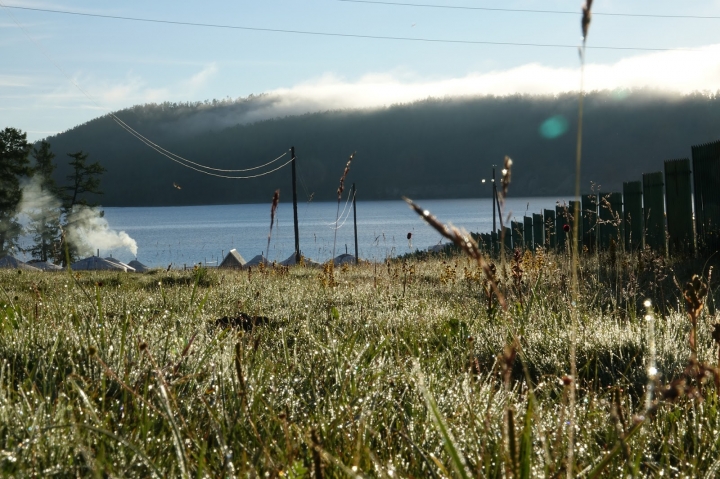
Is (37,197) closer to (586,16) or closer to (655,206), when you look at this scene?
(655,206)

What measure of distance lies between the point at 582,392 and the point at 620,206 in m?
8.65

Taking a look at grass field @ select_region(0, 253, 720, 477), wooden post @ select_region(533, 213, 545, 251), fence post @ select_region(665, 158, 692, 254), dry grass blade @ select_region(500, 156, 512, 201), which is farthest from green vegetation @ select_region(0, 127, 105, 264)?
dry grass blade @ select_region(500, 156, 512, 201)

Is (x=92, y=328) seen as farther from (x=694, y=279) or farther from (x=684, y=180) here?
(x=684, y=180)

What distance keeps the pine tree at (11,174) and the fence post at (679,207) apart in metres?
43.6

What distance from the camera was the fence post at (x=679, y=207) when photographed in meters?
8.41

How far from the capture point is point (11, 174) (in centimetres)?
4638

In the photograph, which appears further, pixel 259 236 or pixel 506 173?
pixel 259 236

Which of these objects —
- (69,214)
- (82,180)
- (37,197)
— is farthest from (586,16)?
(82,180)

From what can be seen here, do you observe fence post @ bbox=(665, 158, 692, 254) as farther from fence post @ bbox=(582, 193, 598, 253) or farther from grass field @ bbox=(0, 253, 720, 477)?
grass field @ bbox=(0, 253, 720, 477)

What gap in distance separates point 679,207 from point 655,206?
2.60ft

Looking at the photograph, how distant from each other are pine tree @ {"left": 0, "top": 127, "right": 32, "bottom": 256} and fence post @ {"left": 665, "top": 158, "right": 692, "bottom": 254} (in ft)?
143

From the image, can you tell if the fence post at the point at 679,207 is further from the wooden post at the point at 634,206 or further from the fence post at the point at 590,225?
the fence post at the point at 590,225

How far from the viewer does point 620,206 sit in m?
10.8

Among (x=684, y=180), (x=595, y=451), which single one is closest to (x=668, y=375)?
(x=595, y=451)
